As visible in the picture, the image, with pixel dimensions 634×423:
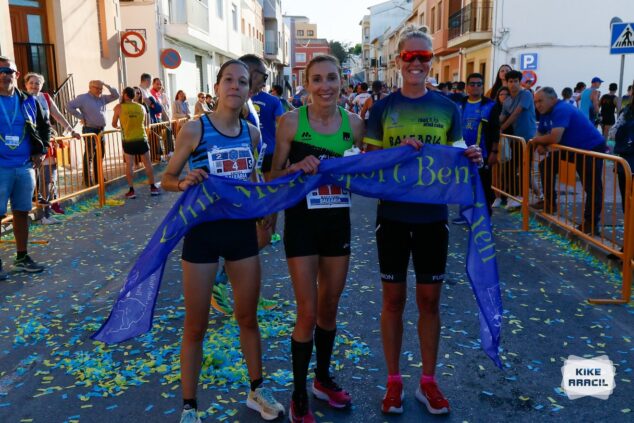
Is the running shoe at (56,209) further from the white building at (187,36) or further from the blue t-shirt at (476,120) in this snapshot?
the white building at (187,36)

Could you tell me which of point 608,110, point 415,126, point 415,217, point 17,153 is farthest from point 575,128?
point 608,110

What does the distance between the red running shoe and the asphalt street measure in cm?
5

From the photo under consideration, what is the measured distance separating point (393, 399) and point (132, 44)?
1435 cm

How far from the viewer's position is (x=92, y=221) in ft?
28.5

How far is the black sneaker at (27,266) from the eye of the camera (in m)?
6.13

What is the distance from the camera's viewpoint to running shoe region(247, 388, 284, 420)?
323 cm

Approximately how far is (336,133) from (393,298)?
1.03 m

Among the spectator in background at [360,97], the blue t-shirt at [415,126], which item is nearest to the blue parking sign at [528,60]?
the spectator in background at [360,97]

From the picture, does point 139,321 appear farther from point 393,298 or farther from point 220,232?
point 393,298

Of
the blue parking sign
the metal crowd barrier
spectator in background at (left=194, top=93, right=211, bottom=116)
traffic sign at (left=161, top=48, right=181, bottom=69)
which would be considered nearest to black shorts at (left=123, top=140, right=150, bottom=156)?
the metal crowd barrier

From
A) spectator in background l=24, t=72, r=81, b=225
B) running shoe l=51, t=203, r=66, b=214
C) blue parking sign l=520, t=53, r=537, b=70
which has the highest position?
blue parking sign l=520, t=53, r=537, b=70

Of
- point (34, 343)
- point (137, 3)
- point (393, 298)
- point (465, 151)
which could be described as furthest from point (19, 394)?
point (137, 3)

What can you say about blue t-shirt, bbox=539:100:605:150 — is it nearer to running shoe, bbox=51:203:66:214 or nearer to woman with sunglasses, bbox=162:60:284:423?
woman with sunglasses, bbox=162:60:284:423

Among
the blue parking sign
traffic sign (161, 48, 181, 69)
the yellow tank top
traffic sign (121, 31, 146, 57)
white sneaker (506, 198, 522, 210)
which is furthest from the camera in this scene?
the blue parking sign
